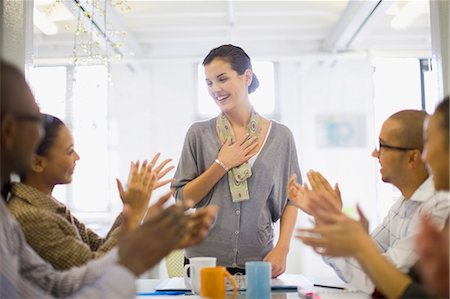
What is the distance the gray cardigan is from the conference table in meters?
0.19

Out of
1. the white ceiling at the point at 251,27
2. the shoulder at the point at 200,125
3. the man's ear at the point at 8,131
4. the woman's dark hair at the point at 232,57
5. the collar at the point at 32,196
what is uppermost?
the white ceiling at the point at 251,27

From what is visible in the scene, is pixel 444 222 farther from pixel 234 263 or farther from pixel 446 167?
pixel 234 263

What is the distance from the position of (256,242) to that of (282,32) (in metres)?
4.68

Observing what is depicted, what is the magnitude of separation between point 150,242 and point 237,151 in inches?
46.2

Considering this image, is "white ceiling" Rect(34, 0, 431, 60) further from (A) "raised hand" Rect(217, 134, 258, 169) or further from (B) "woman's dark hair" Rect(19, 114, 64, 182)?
(B) "woman's dark hair" Rect(19, 114, 64, 182)

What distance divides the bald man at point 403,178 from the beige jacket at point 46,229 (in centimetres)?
78

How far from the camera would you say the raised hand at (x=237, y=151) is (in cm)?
232

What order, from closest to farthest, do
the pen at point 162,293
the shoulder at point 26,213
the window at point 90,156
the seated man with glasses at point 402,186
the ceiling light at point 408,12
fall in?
the shoulder at point 26,213 < the seated man with glasses at point 402,186 < the pen at point 162,293 < the ceiling light at point 408,12 < the window at point 90,156

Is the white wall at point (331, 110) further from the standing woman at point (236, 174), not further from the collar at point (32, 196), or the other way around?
the collar at point (32, 196)

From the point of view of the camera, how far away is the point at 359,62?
723cm

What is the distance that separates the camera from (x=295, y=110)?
725 centimetres

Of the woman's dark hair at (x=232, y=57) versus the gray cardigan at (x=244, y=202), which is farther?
the woman's dark hair at (x=232, y=57)

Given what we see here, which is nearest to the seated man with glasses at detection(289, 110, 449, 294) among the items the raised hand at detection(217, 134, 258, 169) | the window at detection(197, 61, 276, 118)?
the raised hand at detection(217, 134, 258, 169)

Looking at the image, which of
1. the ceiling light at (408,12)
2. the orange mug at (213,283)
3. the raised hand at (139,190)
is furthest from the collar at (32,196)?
the ceiling light at (408,12)
